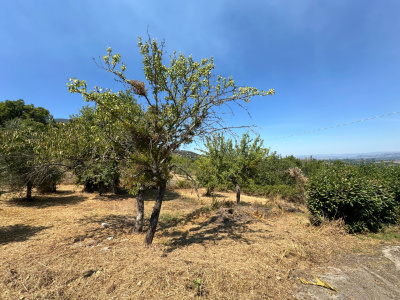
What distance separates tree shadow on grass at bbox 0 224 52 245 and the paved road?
27.5 ft

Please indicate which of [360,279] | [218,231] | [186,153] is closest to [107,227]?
[218,231]

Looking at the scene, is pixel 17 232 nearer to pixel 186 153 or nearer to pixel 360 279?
pixel 186 153

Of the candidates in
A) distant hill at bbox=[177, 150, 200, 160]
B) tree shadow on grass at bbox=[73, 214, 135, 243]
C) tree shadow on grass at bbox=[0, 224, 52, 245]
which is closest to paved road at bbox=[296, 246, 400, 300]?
distant hill at bbox=[177, 150, 200, 160]

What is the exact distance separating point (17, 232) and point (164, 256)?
621 centimetres

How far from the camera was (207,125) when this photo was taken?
5059 millimetres

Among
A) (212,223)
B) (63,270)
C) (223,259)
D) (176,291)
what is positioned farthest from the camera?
(212,223)

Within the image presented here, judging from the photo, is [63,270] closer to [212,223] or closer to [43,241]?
[43,241]

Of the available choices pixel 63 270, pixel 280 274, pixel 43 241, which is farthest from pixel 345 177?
pixel 43 241

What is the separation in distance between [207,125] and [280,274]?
3884mm

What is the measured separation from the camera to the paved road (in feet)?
11.0

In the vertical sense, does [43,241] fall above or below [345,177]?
below

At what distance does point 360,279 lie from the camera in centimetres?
388

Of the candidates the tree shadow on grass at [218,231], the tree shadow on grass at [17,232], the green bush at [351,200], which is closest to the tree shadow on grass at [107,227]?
the tree shadow on grass at [17,232]

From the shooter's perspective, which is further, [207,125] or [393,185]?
[393,185]
